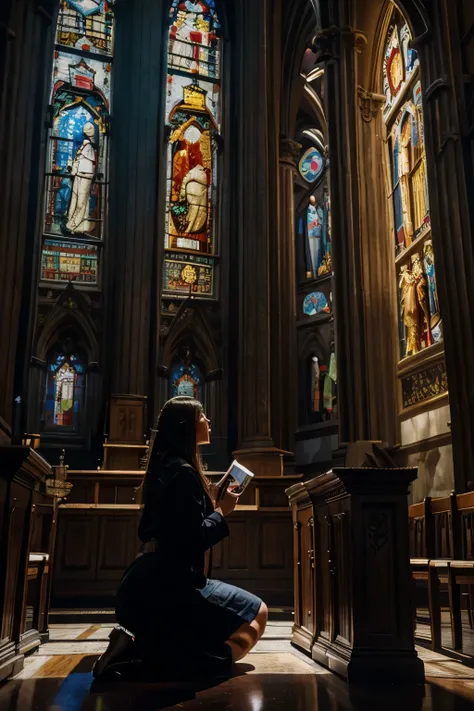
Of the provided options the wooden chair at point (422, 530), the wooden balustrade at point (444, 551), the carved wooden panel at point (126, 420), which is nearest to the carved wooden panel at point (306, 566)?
the wooden balustrade at point (444, 551)

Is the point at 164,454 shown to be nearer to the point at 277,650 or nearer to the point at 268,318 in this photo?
the point at 277,650

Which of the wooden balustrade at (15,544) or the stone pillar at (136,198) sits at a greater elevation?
the stone pillar at (136,198)

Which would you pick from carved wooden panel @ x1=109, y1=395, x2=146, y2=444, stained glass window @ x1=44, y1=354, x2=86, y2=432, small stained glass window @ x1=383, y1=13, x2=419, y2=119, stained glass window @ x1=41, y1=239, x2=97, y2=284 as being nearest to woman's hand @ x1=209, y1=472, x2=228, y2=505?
carved wooden panel @ x1=109, y1=395, x2=146, y2=444

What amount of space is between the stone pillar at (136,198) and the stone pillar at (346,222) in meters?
3.61

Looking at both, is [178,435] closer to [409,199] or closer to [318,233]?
[409,199]

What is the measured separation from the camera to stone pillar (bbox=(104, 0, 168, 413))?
37.3 feet

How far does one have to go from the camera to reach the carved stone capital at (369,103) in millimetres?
10547

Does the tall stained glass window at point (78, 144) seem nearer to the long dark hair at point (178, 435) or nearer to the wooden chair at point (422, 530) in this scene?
the wooden chair at point (422, 530)

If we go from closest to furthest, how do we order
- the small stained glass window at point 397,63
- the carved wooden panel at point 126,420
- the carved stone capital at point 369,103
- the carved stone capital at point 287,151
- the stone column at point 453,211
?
the stone column at point 453,211, the small stained glass window at point 397,63, the carved wooden panel at point 126,420, the carved stone capital at point 369,103, the carved stone capital at point 287,151

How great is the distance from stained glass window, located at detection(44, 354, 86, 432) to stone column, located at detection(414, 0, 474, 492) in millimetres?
6966

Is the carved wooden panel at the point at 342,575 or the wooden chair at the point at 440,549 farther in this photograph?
the wooden chair at the point at 440,549

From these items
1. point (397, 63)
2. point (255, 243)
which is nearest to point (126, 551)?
point (255, 243)

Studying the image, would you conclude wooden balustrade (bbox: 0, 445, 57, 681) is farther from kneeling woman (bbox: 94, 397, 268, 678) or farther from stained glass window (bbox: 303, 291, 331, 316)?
stained glass window (bbox: 303, 291, 331, 316)

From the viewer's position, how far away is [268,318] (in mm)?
10164
